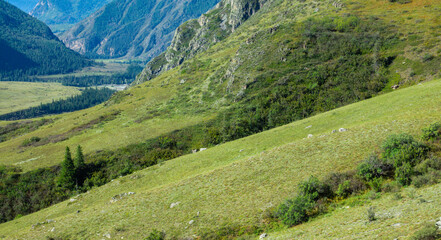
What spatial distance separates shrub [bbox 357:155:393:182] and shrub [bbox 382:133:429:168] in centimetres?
65

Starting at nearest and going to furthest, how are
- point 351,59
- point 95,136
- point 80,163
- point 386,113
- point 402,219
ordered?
point 402,219 < point 386,113 < point 80,163 < point 351,59 < point 95,136

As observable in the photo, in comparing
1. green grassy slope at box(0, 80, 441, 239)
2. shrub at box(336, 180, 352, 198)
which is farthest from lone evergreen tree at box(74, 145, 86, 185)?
shrub at box(336, 180, 352, 198)

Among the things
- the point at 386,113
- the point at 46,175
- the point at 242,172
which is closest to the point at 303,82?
the point at 386,113

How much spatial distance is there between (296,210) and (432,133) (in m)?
14.7

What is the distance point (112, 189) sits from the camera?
38.7 meters

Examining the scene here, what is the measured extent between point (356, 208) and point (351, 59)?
67.1 m

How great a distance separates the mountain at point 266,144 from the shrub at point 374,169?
0.14 metres

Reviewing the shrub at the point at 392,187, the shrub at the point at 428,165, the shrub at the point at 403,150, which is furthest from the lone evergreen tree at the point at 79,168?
the shrub at the point at 428,165

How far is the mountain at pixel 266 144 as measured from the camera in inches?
823

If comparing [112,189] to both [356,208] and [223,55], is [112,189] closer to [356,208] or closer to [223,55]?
[356,208]

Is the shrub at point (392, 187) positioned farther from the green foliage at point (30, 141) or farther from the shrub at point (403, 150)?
the green foliage at point (30, 141)

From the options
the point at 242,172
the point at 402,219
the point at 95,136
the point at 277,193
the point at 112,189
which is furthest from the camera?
the point at 95,136

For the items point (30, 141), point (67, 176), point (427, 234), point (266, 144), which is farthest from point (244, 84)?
point (427, 234)

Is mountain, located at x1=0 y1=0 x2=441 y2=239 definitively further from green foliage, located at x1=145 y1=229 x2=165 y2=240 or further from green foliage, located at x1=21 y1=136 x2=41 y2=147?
green foliage, located at x1=21 y1=136 x2=41 y2=147
